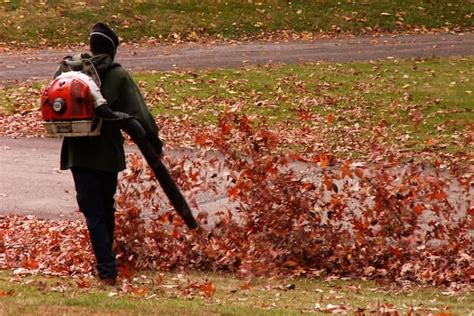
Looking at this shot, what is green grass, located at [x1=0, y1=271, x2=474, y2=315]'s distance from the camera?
6.97 metres

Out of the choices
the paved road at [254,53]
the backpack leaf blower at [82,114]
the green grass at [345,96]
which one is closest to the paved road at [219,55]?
the paved road at [254,53]

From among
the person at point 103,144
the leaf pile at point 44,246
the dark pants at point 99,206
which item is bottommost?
the leaf pile at point 44,246

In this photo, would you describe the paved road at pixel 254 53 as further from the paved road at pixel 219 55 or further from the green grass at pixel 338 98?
the green grass at pixel 338 98

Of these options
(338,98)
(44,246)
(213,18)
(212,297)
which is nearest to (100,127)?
(212,297)

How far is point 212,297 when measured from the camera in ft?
26.2

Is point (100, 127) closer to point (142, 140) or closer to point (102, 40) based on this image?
point (142, 140)

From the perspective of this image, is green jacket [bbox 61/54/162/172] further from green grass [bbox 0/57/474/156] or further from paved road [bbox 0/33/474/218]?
green grass [bbox 0/57/474/156]

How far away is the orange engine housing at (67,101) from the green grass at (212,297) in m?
1.22

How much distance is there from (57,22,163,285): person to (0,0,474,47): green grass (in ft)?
58.2

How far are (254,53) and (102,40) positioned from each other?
1593 cm

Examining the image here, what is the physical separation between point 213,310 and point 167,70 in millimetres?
14911

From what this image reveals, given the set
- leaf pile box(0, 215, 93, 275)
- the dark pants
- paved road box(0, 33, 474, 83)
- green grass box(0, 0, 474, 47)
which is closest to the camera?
the dark pants

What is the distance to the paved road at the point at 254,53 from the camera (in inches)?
875

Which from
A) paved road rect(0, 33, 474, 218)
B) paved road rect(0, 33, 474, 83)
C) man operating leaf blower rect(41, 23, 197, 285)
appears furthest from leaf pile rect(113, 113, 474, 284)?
paved road rect(0, 33, 474, 83)
